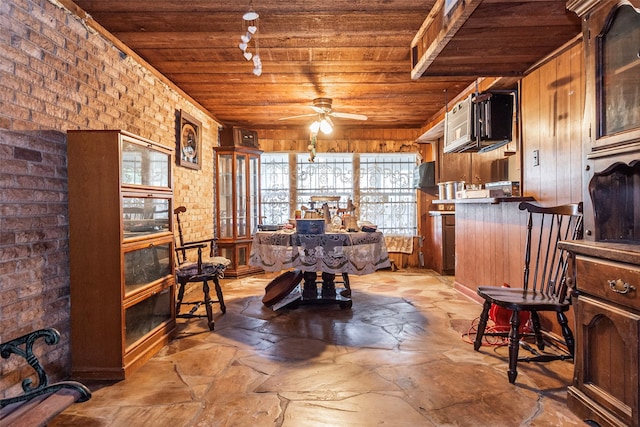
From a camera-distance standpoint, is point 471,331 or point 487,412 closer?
point 487,412

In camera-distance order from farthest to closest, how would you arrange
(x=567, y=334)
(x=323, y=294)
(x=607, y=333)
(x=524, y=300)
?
(x=323, y=294) < (x=567, y=334) < (x=524, y=300) < (x=607, y=333)

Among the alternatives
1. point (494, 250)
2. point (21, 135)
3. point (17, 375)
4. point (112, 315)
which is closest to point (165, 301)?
point (112, 315)

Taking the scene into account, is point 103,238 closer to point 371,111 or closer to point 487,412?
point 487,412

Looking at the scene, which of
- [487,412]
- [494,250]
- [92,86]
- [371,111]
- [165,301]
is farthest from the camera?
[371,111]

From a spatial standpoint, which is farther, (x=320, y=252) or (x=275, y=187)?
(x=275, y=187)

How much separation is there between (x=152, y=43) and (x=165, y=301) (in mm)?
2228

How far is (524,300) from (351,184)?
4.60m

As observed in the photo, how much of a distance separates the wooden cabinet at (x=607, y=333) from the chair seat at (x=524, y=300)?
0.33 metres

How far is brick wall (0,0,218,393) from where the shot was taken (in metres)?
2.06

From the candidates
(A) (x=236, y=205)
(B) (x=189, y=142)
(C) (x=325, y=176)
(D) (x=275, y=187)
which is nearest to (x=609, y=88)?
(B) (x=189, y=142)

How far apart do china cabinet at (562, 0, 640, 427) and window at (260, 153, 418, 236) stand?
480cm

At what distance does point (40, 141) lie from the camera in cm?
228

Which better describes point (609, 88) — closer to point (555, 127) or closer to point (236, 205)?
point (555, 127)

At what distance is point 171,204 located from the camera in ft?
10.7
